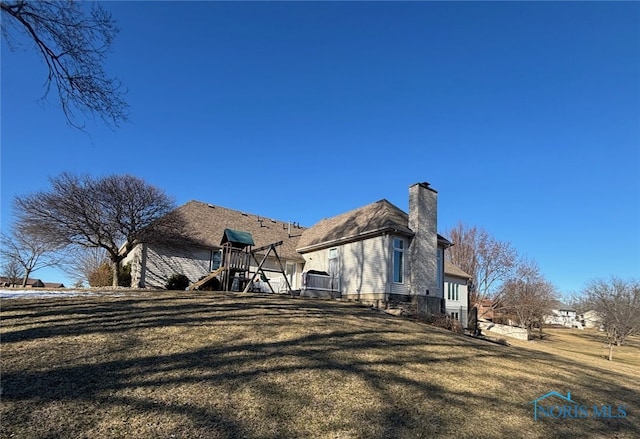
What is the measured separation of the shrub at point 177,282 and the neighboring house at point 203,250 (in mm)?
889

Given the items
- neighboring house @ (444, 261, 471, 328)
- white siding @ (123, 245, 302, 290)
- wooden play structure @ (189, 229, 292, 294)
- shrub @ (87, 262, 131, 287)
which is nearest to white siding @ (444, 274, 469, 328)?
neighboring house @ (444, 261, 471, 328)

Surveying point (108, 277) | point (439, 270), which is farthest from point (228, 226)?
point (439, 270)

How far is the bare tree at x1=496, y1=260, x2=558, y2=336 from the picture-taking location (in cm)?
4403

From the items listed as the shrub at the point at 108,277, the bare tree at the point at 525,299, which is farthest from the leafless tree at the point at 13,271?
the bare tree at the point at 525,299

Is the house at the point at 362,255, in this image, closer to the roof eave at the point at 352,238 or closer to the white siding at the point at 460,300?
the roof eave at the point at 352,238

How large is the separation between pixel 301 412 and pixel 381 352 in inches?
145

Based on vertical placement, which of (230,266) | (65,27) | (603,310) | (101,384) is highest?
(65,27)

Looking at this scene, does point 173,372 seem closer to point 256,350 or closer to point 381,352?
point 256,350

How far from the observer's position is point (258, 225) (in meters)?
27.1

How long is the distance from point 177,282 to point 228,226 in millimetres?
5954

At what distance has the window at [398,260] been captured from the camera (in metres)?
19.2

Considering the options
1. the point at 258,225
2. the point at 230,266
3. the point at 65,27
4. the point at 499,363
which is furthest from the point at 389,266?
the point at 65,27

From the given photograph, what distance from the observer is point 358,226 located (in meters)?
21.3

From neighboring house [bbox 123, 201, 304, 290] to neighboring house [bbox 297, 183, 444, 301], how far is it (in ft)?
13.0
